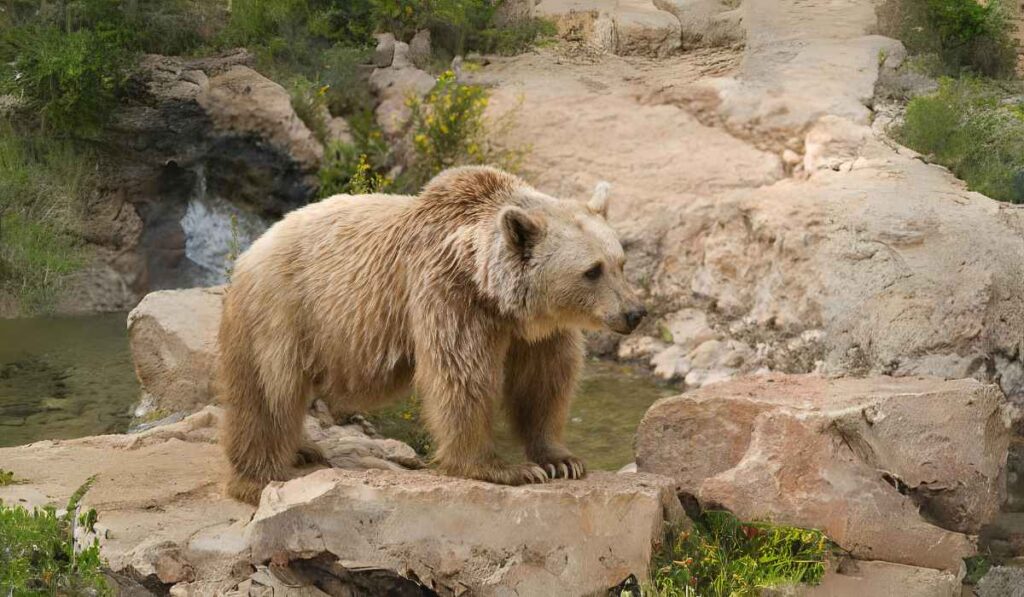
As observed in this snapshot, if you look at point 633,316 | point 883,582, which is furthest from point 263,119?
point 883,582

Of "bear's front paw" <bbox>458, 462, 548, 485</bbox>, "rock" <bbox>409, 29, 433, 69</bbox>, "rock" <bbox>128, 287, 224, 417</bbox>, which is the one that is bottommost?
"rock" <bbox>128, 287, 224, 417</bbox>

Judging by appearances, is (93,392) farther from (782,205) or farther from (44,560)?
(782,205)

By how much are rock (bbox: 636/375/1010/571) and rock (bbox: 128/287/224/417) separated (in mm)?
3907

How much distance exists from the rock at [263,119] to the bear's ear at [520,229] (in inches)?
340

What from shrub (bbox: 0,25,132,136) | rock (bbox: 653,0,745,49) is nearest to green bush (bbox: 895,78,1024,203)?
rock (bbox: 653,0,745,49)

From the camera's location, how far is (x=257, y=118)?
43.6 ft

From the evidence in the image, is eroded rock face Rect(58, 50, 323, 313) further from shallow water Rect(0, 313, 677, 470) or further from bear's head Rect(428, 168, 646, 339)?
bear's head Rect(428, 168, 646, 339)

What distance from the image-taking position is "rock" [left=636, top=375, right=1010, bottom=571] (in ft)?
18.3

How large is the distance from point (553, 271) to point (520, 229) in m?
0.25

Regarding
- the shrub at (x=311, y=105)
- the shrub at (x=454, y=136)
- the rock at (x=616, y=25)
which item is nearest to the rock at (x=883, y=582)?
the shrub at (x=454, y=136)

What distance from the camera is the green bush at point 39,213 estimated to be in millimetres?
12070

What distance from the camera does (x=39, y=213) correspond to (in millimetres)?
12727

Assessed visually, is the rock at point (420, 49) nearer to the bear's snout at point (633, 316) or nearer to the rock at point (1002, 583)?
the bear's snout at point (633, 316)

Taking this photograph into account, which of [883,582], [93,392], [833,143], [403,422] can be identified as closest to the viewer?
[883,582]
